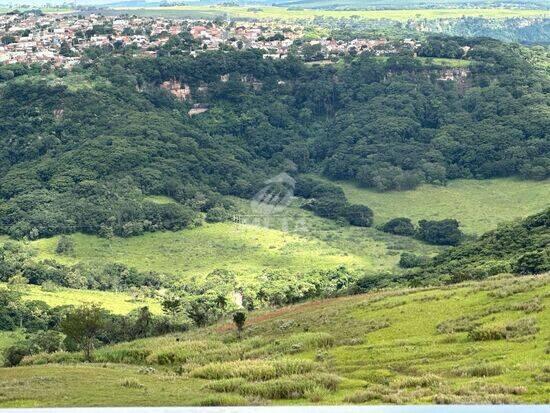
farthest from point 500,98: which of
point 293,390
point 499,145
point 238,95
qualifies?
point 293,390

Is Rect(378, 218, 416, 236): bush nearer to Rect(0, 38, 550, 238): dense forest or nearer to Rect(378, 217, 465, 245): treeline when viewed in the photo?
Rect(378, 217, 465, 245): treeline

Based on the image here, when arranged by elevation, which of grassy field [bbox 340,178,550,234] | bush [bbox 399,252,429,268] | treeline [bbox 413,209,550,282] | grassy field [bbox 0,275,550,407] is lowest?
grassy field [bbox 340,178,550,234]

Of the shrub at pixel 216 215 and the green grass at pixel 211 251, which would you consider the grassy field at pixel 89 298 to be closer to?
the green grass at pixel 211 251

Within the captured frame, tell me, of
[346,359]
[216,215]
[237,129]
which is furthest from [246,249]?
[346,359]

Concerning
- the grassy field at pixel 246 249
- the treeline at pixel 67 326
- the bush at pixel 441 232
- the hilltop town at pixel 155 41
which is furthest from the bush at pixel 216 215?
the hilltop town at pixel 155 41

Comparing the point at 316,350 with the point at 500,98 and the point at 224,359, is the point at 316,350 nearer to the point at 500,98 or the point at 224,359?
the point at 224,359

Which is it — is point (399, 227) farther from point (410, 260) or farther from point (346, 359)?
point (346, 359)

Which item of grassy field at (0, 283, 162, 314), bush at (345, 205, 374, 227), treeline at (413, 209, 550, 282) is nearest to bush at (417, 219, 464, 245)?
bush at (345, 205, 374, 227)
